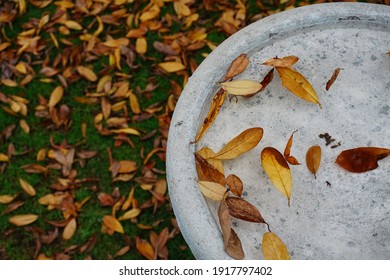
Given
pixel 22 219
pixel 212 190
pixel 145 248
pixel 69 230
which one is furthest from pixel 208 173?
pixel 22 219

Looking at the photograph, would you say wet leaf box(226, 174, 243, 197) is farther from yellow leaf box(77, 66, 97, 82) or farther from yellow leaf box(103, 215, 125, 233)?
yellow leaf box(77, 66, 97, 82)

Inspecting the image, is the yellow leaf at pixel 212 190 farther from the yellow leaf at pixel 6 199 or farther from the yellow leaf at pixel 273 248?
the yellow leaf at pixel 6 199

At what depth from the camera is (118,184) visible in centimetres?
228

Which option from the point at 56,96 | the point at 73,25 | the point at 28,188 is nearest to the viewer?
the point at 28,188

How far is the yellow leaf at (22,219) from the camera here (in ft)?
7.31

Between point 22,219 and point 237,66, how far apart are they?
51.6 inches

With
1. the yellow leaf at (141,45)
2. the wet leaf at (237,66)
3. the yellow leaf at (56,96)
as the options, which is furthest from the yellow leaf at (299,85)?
the yellow leaf at (56,96)

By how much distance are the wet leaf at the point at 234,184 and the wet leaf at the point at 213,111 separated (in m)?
0.14

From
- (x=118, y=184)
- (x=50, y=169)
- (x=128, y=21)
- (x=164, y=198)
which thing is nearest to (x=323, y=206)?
(x=164, y=198)

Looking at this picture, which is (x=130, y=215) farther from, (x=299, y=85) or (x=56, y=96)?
(x=299, y=85)

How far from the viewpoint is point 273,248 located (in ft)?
4.35
